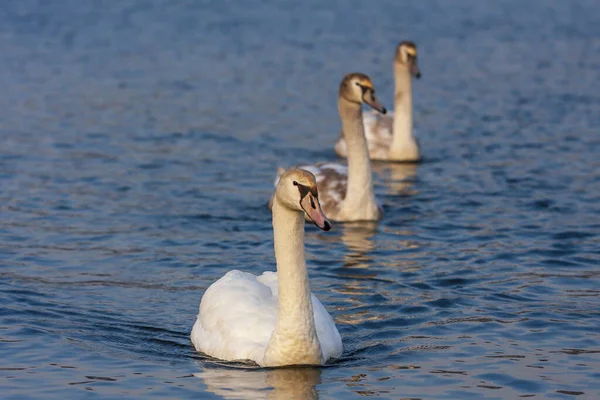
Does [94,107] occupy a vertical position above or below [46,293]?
above

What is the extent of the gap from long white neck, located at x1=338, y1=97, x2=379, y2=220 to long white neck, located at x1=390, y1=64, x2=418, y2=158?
3683 mm

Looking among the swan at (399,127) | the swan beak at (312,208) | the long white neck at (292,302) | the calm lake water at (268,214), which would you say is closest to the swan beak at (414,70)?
the swan at (399,127)

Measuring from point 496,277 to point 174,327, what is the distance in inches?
133

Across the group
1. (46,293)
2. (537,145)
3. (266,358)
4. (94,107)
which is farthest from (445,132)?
(266,358)

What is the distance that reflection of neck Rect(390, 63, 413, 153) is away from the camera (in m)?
20.4

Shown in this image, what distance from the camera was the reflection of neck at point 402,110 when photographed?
20.4 metres

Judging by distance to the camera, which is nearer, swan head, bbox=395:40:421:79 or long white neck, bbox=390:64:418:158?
long white neck, bbox=390:64:418:158

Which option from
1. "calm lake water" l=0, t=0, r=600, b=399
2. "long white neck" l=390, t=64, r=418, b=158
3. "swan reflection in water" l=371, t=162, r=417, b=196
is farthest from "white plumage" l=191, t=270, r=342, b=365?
"long white neck" l=390, t=64, r=418, b=158


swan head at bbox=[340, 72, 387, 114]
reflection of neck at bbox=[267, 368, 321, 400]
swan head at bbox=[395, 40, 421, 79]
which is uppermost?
swan head at bbox=[395, 40, 421, 79]

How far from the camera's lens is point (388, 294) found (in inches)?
493

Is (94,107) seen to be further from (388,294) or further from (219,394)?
(219,394)

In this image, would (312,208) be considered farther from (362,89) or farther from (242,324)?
(362,89)

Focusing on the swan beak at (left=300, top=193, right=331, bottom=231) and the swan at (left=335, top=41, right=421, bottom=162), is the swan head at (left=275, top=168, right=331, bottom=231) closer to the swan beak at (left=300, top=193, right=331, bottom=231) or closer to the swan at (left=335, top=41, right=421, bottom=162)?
the swan beak at (left=300, top=193, right=331, bottom=231)

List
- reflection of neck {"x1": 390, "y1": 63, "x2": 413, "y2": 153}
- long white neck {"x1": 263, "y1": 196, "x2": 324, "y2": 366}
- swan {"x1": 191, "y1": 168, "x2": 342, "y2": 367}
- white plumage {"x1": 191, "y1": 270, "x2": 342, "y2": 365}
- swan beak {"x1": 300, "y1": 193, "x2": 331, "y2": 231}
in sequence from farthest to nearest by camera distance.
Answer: reflection of neck {"x1": 390, "y1": 63, "x2": 413, "y2": 153}
white plumage {"x1": 191, "y1": 270, "x2": 342, "y2": 365}
long white neck {"x1": 263, "y1": 196, "x2": 324, "y2": 366}
swan {"x1": 191, "y1": 168, "x2": 342, "y2": 367}
swan beak {"x1": 300, "y1": 193, "x2": 331, "y2": 231}
